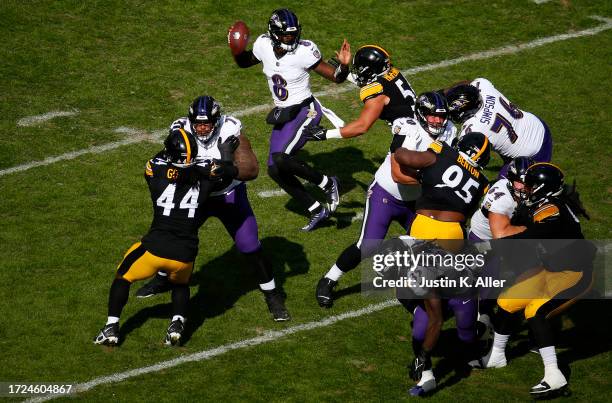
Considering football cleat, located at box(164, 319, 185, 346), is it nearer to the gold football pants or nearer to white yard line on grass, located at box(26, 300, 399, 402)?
white yard line on grass, located at box(26, 300, 399, 402)

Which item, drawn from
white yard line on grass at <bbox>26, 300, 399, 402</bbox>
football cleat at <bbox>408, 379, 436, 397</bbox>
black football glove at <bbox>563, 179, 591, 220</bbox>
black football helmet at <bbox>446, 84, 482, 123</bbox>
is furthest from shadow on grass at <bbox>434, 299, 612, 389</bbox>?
black football helmet at <bbox>446, 84, 482, 123</bbox>

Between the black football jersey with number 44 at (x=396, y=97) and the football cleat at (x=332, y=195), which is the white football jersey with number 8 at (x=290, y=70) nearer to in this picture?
the black football jersey with number 44 at (x=396, y=97)

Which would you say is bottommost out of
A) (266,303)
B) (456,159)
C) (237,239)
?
(266,303)

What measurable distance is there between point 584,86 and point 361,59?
473cm

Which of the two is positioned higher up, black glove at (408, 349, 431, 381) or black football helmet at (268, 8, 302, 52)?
black football helmet at (268, 8, 302, 52)

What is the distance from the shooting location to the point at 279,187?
1159cm

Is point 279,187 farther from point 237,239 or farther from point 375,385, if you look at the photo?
point 375,385

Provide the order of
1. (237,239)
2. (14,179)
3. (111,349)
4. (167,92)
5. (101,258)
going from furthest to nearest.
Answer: (167,92) → (14,179) → (101,258) → (237,239) → (111,349)

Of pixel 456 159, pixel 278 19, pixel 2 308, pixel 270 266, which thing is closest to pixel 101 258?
pixel 2 308

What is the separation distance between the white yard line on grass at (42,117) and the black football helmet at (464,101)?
5.28m

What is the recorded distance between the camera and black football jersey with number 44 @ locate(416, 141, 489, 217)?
8.20 metres

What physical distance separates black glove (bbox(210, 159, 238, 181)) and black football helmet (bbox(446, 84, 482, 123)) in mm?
2394

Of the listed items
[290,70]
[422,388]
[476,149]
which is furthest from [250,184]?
[422,388]

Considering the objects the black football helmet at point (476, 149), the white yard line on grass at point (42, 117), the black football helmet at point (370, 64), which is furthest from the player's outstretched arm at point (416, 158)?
the white yard line on grass at point (42, 117)
